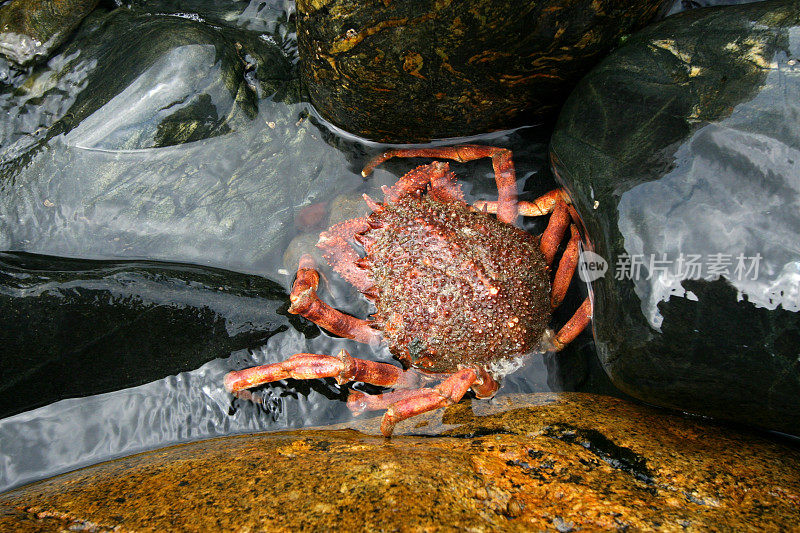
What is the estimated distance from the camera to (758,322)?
1.88 m

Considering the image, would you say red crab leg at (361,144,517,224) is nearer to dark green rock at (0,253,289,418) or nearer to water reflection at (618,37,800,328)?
water reflection at (618,37,800,328)

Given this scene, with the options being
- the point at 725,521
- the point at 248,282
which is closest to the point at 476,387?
the point at 725,521

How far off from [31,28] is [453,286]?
2855 millimetres

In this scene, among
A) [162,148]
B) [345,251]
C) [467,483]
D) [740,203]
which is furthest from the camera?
[345,251]

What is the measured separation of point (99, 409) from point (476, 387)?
6.16ft

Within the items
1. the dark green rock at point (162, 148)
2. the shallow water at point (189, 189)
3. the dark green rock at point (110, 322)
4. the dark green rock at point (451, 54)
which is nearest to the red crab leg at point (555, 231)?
the shallow water at point (189, 189)

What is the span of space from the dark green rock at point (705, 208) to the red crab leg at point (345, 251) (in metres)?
1.22

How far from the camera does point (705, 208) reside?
1954 millimetres

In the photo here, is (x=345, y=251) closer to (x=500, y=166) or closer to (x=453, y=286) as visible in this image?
(x=453, y=286)

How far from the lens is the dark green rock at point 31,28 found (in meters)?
2.89

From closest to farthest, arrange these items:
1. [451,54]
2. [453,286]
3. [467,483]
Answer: [467,483] < [451,54] < [453,286]

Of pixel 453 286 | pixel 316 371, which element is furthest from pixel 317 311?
pixel 453 286

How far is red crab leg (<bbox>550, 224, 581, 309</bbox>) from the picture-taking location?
273cm

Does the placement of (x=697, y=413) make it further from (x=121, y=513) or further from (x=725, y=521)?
(x=121, y=513)
